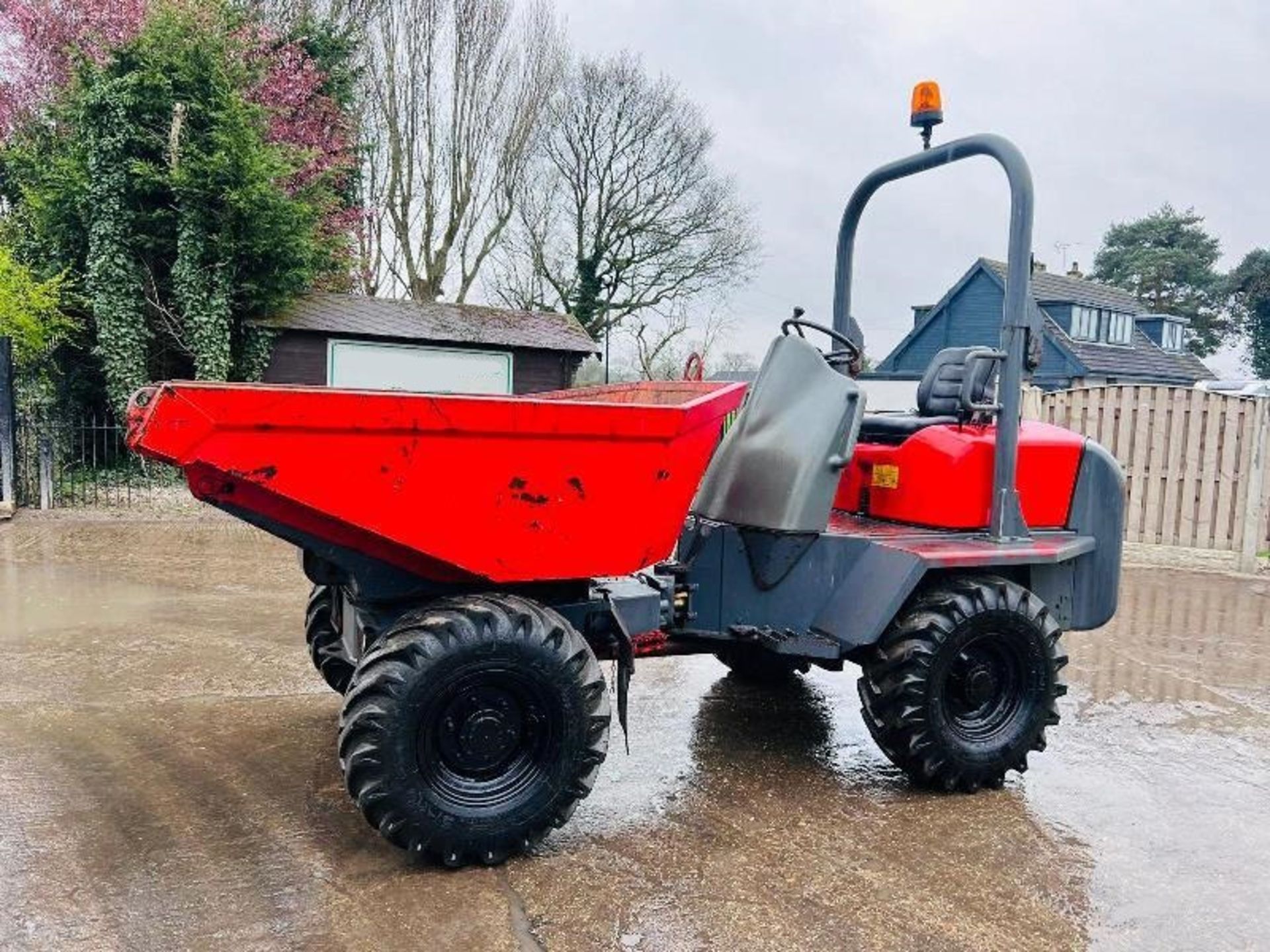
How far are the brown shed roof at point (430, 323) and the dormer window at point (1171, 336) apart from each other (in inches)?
890

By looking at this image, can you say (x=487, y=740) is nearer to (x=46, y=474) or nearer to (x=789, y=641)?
(x=789, y=641)

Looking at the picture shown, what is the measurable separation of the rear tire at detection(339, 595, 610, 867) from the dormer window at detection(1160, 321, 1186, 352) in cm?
3297

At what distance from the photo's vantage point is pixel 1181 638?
6547 mm

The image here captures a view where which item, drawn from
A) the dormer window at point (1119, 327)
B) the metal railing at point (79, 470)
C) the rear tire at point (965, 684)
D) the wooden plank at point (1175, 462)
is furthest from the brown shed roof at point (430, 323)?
the dormer window at point (1119, 327)

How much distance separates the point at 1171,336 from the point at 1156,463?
25151 mm

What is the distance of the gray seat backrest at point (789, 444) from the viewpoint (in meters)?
3.59

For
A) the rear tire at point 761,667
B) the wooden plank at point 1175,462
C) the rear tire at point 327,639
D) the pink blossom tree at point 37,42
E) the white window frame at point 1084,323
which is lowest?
the rear tire at point 761,667

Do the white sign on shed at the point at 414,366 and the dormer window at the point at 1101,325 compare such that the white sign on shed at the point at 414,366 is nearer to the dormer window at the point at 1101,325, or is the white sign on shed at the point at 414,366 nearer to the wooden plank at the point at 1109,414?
the wooden plank at the point at 1109,414

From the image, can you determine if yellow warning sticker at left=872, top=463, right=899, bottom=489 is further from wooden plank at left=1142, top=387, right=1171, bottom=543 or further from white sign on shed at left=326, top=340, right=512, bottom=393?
white sign on shed at left=326, top=340, right=512, bottom=393

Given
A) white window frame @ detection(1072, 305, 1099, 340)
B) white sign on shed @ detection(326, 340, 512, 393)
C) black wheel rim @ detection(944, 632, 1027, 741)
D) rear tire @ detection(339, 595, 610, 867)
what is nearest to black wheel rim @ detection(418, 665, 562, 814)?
rear tire @ detection(339, 595, 610, 867)

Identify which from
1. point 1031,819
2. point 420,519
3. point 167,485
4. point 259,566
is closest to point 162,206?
point 167,485

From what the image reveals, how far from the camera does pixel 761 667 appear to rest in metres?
4.95

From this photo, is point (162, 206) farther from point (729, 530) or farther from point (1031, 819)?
point (1031, 819)

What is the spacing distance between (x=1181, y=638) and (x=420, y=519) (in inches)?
224
